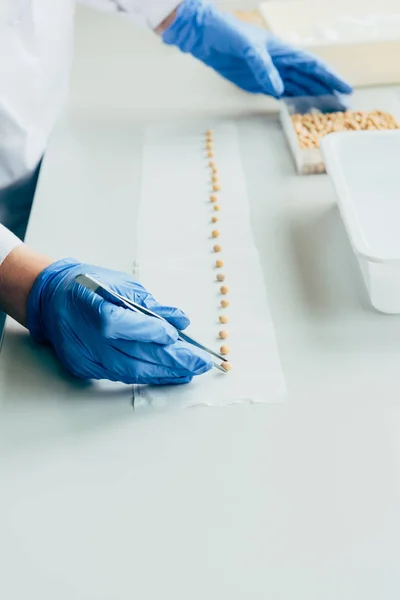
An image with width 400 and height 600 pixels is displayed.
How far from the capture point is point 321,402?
86 cm

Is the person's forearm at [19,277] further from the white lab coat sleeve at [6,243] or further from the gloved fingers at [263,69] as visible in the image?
the gloved fingers at [263,69]

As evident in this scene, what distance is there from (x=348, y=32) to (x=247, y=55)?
1.24ft

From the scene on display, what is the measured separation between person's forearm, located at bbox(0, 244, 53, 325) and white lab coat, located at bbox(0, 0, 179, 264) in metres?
0.33

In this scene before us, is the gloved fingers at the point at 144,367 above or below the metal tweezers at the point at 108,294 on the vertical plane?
below

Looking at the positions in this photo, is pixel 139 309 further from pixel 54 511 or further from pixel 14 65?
pixel 14 65

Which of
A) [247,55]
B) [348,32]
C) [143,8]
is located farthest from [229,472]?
[348,32]

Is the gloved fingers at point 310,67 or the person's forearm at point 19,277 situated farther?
the gloved fingers at point 310,67

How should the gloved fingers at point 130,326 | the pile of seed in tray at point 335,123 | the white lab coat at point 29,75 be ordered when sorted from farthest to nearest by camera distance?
the pile of seed in tray at point 335,123, the white lab coat at point 29,75, the gloved fingers at point 130,326

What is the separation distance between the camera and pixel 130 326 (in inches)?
32.9

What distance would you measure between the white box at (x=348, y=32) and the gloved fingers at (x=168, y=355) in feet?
3.02

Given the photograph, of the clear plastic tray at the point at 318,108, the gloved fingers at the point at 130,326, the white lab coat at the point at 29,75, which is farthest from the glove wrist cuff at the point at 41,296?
the clear plastic tray at the point at 318,108

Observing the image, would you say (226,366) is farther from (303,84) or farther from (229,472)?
(303,84)

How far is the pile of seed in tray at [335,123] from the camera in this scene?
1.33 metres

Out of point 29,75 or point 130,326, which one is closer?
point 130,326
